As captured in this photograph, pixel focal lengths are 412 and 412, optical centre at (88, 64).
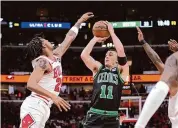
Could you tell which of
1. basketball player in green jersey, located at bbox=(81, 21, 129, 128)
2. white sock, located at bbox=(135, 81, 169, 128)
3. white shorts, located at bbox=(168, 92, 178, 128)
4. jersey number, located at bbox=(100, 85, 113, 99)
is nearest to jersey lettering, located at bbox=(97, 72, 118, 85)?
basketball player in green jersey, located at bbox=(81, 21, 129, 128)

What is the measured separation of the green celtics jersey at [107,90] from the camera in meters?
5.81

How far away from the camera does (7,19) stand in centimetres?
3122

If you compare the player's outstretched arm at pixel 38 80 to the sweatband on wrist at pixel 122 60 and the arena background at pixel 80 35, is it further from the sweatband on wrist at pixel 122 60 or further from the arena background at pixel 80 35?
the arena background at pixel 80 35

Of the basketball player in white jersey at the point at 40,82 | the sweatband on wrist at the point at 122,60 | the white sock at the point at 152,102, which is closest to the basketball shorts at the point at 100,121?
the basketball player in white jersey at the point at 40,82

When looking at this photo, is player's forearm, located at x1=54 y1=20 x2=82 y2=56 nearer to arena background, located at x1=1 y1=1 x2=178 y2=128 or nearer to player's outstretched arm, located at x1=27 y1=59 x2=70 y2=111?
player's outstretched arm, located at x1=27 y1=59 x2=70 y2=111

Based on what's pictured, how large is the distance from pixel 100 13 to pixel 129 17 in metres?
2.46

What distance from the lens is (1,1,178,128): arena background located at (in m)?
30.5

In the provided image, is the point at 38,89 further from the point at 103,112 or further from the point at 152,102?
the point at 152,102

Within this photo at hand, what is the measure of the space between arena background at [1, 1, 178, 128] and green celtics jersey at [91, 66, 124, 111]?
22127 millimetres

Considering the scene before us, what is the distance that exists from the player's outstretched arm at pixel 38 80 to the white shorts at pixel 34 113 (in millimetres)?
417

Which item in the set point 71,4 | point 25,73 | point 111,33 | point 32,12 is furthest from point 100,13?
point 111,33

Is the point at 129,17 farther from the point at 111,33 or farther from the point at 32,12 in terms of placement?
the point at 111,33

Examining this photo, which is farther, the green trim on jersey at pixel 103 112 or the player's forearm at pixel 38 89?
the green trim on jersey at pixel 103 112

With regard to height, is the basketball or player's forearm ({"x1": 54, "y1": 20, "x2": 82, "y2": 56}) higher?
the basketball
